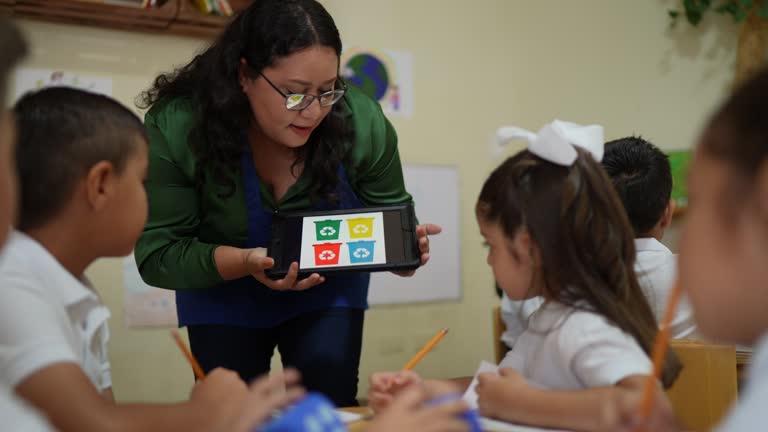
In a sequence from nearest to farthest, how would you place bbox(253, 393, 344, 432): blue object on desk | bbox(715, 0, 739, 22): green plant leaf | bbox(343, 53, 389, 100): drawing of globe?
bbox(253, 393, 344, 432): blue object on desk
bbox(343, 53, 389, 100): drawing of globe
bbox(715, 0, 739, 22): green plant leaf

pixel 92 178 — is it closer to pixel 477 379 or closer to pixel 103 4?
pixel 477 379

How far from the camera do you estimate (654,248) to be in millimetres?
1745

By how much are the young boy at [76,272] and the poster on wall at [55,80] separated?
1.61 metres

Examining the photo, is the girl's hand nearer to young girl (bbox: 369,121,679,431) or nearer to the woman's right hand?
young girl (bbox: 369,121,679,431)

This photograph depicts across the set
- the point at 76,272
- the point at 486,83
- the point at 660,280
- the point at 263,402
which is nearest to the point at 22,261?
the point at 76,272

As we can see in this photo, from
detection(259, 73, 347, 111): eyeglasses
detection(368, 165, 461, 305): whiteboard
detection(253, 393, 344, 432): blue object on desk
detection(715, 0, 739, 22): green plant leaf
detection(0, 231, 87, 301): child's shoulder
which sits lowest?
detection(368, 165, 461, 305): whiteboard

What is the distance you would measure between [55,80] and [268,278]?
152cm

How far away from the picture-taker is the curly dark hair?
5.06 ft

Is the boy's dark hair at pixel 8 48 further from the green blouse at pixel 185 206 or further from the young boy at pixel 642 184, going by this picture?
the young boy at pixel 642 184

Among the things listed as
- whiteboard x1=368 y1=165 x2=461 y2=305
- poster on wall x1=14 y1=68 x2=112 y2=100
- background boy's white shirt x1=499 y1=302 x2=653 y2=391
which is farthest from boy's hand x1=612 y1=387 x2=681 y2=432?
whiteboard x1=368 y1=165 x2=461 y2=305

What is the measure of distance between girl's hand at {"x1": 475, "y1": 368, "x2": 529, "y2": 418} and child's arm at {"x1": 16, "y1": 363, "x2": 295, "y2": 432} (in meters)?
0.34

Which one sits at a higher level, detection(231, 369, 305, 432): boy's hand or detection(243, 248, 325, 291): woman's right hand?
detection(231, 369, 305, 432): boy's hand

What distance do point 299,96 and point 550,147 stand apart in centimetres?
58

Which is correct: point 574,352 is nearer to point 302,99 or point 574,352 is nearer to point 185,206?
point 302,99
